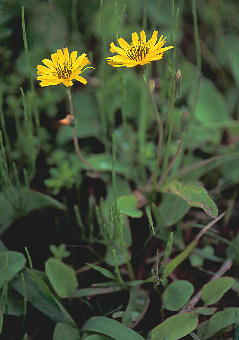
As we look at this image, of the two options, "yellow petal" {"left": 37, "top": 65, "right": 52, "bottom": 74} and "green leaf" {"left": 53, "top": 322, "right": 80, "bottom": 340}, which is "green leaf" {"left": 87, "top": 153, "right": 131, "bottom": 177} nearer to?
"yellow petal" {"left": 37, "top": 65, "right": 52, "bottom": 74}

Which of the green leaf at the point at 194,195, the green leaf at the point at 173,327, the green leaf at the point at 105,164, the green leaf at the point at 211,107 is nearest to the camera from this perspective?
the green leaf at the point at 173,327

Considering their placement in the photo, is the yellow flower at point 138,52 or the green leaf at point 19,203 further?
the green leaf at point 19,203

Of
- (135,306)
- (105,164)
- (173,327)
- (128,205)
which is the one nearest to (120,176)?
(105,164)

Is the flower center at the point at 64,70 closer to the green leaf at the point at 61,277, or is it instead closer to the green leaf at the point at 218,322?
the green leaf at the point at 61,277

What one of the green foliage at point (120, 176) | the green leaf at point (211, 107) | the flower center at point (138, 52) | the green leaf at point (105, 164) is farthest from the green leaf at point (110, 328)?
the green leaf at point (211, 107)

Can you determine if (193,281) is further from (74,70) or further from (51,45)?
(51,45)

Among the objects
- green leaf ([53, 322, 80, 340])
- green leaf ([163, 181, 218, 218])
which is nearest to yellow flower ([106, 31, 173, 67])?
green leaf ([163, 181, 218, 218])
